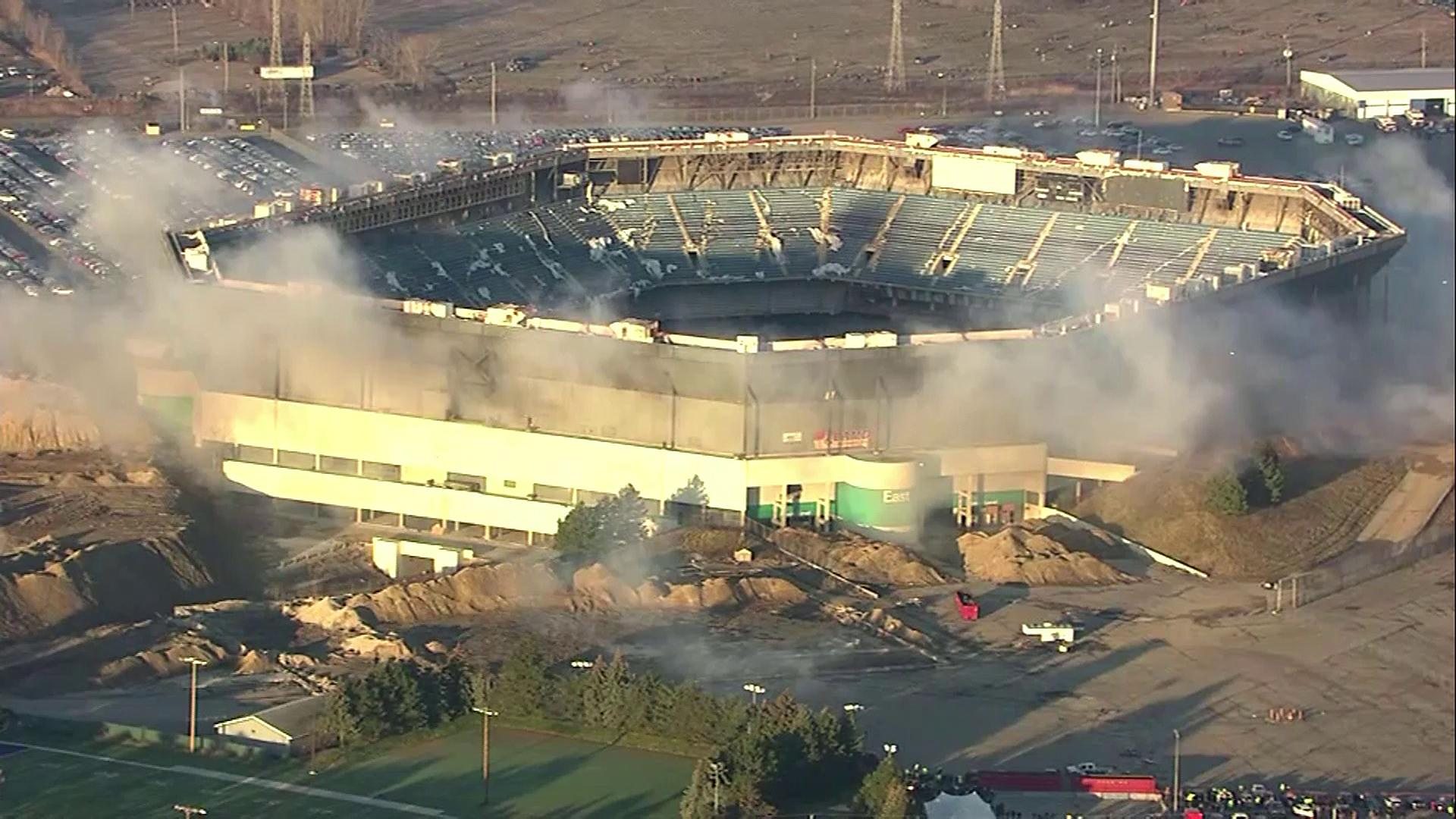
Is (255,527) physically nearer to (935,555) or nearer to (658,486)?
(658,486)

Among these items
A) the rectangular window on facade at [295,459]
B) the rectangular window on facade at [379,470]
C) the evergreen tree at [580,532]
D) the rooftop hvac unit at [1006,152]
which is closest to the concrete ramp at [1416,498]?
the evergreen tree at [580,532]

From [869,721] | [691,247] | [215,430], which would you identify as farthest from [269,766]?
[691,247]

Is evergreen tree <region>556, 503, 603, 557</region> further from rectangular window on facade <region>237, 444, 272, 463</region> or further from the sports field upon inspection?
the sports field

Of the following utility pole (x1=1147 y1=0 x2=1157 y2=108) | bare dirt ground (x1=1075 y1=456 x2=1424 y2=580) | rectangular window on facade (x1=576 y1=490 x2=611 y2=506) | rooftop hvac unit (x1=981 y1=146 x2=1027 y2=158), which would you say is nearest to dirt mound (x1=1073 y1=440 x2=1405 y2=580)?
bare dirt ground (x1=1075 y1=456 x2=1424 y2=580)

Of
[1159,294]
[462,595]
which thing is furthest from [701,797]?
[1159,294]

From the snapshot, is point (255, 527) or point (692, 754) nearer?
point (692, 754)

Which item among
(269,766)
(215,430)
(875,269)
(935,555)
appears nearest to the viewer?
(269,766)

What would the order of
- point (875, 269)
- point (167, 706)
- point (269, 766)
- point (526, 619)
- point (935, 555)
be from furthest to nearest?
1. point (875, 269)
2. point (935, 555)
3. point (526, 619)
4. point (167, 706)
5. point (269, 766)
